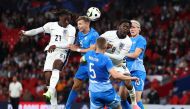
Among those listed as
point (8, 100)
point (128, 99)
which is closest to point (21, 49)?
point (8, 100)

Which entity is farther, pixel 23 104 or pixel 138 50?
pixel 23 104

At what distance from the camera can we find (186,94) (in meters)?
26.6

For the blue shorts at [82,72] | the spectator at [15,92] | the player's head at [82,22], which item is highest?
the player's head at [82,22]

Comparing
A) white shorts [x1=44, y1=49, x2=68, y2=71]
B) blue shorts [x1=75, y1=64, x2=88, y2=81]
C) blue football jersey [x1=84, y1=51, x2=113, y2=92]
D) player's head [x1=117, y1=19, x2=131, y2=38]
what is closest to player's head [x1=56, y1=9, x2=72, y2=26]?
white shorts [x1=44, y1=49, x2=68, y2=71]

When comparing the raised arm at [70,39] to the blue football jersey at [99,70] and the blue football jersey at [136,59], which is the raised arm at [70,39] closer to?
the blue football jersey at [136,59]

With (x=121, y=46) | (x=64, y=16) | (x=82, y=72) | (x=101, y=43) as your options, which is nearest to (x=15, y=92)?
(x=82, y=72)

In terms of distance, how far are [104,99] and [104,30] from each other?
19.9 m

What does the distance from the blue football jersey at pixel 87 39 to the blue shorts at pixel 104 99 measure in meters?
2.51

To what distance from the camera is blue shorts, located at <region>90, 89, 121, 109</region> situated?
46.9 feet

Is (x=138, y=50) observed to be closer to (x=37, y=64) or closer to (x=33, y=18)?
(x=37, y=64)

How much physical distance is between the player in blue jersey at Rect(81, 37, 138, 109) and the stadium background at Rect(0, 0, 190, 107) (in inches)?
470

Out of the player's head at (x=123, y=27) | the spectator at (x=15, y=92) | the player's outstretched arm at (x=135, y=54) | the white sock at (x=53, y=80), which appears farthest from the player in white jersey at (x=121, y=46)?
the spectator at (x=15, y=92)

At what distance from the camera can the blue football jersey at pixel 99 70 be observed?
45.8ft

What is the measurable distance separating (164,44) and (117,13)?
510 centimetres
